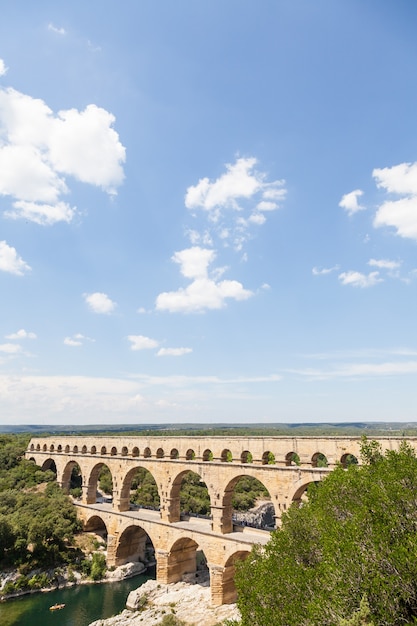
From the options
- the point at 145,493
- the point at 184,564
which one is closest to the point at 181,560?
the point at 184,564

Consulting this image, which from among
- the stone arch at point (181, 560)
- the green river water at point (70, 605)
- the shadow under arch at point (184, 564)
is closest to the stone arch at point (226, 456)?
the shadow under arch at point (184, 564)

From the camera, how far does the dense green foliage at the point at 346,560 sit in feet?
35.6

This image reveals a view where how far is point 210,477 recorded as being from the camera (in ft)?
98.7

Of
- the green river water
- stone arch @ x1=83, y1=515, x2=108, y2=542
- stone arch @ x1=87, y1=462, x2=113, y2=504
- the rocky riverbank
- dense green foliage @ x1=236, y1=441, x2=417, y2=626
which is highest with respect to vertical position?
dense green foliage @ x1=236, y1=441, x2=417, y2=626

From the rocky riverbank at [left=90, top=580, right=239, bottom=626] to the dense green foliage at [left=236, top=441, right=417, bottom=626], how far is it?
37.9ft

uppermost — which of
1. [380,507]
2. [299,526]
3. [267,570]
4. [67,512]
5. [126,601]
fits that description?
[380,507]

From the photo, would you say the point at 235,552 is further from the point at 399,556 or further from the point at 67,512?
the point at 67,512

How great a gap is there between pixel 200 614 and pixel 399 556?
20627mm

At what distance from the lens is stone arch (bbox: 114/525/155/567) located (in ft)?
122

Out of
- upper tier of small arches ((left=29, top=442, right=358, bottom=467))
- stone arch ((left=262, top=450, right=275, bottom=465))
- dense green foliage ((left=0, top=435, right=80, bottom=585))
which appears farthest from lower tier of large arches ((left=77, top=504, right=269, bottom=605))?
upper tier of small arches ((left=29, top=442, right=358, bottom=467))

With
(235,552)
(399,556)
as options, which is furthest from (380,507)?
(235,552)

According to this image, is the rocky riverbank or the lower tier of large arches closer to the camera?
the rocky riverbank

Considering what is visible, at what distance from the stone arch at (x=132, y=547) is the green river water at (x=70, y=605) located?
7.96 ft

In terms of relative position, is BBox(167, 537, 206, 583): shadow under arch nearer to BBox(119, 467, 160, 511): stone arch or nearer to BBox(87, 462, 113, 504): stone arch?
BBox(119, 467, 160, 511): stone arch
